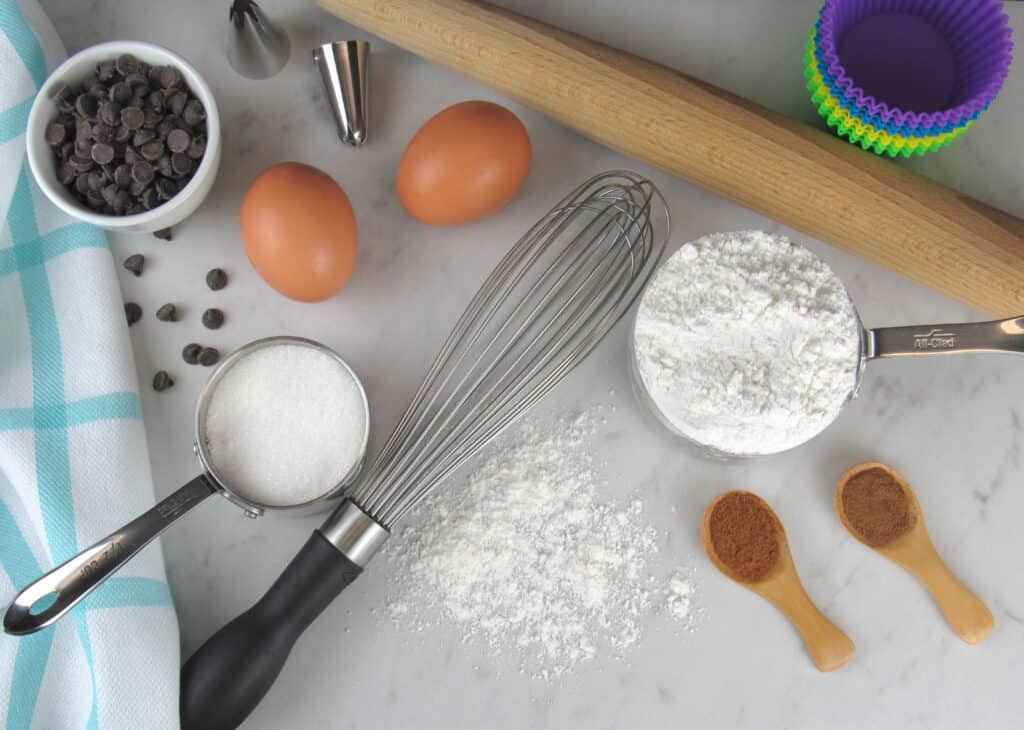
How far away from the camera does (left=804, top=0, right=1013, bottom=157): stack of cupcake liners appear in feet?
2.58

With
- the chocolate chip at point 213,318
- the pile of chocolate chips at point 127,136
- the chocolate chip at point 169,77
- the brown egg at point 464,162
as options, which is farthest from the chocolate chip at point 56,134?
the brown egg at point 464,162

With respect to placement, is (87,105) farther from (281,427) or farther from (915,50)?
(915,50)

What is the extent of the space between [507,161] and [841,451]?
→ 1.47 feet

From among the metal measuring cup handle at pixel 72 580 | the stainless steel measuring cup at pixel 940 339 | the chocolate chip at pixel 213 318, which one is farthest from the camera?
the chocolate chip at pixel 213 318

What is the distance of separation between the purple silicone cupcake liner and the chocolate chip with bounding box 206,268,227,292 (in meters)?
0.65

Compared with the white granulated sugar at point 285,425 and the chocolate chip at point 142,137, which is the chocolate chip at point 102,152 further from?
the white granulated sugar at point 285,425

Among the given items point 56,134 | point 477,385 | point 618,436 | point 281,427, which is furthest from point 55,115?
point 618,436

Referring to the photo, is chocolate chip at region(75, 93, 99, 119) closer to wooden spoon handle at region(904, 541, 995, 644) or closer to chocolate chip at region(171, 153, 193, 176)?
chocolate chip at region(171, 153, 193, 176)

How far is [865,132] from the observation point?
81cm

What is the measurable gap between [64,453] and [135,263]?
0.67 feet

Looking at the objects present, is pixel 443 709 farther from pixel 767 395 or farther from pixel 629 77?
pixel 629 77

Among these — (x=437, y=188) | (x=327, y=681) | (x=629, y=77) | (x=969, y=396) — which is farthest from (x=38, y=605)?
(x=969, y=396)

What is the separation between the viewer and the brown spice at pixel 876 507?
2.72 feet

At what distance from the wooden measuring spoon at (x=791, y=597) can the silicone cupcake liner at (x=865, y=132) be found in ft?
1.26
